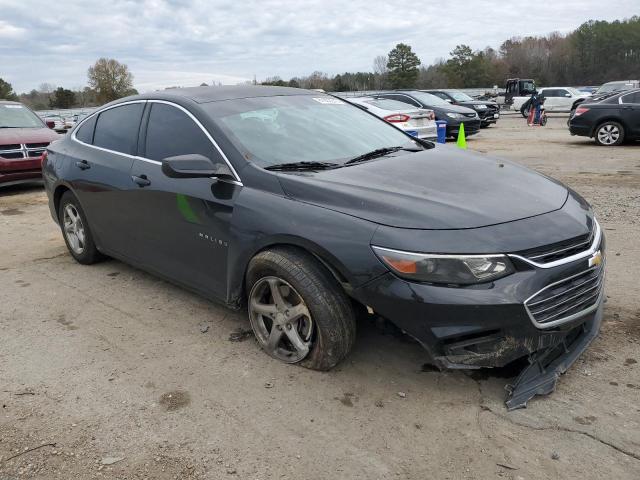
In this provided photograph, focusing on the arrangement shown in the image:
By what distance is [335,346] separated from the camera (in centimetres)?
300

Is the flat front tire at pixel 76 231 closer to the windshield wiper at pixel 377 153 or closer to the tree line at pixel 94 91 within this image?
the windshield wiper at pixel 377 153

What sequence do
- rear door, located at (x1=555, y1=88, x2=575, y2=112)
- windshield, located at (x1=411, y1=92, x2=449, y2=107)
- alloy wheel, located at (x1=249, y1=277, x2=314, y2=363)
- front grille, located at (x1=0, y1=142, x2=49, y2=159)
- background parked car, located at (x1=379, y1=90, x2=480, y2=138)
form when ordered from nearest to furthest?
alloy wheel, located at (x1=249, y1=277, x2=314, y2=363), front grille, located at (x1=0, y1=142, x2=49, y2=159), background parked car, located at (x1=379, y1=90, x2=480, y2=138), windshield, located at (x1=411, y1=92, x2=449, y2=107), rear door, located at (x1=555, y1=88, x2=575, y2=112)

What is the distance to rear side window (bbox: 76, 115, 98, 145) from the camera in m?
4.96

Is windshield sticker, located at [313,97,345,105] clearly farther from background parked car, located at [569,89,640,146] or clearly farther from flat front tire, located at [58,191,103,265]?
background parked car, located at [569,89,640,146]

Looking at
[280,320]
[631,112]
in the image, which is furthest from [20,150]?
[631,112]

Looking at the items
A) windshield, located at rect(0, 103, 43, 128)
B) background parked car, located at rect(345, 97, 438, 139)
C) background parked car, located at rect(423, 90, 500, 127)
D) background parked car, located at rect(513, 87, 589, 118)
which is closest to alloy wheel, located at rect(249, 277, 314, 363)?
windshield, located at rect(0, 103, 43, 128)

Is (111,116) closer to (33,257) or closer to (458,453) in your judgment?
(33,257)

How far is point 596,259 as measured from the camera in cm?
294

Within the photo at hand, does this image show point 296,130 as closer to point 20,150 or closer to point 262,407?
point 262,407

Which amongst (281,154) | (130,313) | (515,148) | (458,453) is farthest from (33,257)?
(515,148)

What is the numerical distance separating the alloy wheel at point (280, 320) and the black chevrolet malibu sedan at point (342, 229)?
1 centimetres

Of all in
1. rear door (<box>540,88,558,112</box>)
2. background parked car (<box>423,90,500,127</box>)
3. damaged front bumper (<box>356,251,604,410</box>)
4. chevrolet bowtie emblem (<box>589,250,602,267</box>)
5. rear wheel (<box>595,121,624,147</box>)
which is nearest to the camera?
damaged front bumper (<box>356,251,604,410</box>)

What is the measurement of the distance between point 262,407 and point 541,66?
9672cm

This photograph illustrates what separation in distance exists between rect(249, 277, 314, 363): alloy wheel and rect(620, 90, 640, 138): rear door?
12984mm
